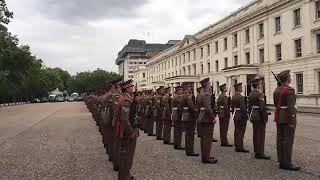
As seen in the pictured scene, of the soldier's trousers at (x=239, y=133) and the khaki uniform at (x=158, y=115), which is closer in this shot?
the soldier's trousers at (x=239, y=133)

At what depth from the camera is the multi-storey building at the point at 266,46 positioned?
43.3 meters

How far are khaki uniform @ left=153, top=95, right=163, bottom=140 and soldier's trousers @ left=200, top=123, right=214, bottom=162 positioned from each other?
5363 mm

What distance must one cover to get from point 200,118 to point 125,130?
10.6ft

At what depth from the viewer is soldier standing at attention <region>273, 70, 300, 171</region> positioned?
31.5 ft

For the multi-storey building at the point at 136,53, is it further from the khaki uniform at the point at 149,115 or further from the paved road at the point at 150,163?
the paved road at the point at 150,163

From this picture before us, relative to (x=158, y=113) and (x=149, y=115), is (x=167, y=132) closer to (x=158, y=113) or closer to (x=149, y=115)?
(x=158, y=113)

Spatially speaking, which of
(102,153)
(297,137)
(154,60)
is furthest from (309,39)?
(154,60)

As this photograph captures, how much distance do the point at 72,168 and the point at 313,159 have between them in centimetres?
534

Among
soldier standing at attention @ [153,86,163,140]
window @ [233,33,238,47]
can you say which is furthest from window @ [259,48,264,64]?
soldier standing at attention @ [153,86,163,140]

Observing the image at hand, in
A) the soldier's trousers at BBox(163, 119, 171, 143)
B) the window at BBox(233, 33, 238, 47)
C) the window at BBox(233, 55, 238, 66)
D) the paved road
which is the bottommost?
the paved road

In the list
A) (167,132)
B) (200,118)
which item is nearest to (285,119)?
(200,118)

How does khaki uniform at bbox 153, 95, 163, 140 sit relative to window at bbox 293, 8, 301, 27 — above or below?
below

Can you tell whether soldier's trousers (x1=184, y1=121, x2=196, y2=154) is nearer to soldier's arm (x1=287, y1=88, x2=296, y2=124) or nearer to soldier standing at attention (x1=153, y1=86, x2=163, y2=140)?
soldier's arm (x1=287, y1=88, x2=296, y2=124)

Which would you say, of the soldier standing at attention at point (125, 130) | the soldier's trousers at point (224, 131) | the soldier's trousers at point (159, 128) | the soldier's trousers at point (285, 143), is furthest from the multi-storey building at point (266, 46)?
the soldier standing at attention at point (125, 130)
